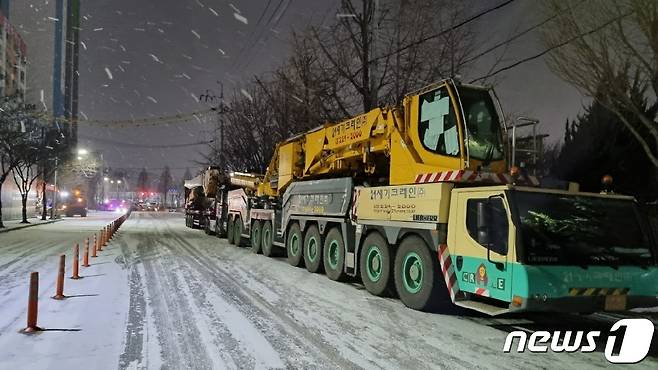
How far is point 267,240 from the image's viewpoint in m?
17.1

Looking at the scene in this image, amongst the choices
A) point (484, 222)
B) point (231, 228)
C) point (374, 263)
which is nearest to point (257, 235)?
point (231, 228)

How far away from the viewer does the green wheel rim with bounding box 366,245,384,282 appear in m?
10.00

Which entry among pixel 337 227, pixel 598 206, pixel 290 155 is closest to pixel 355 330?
pixel 598 206

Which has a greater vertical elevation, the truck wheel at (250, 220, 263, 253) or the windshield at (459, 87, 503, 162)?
the windshield at (459, 87, 503, 162)

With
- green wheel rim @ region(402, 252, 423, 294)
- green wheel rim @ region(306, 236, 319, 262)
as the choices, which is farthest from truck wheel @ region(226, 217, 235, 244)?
green wheel rim @ region(402, 252, 423, 294)

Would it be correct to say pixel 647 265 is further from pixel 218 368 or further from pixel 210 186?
pixel 210 186

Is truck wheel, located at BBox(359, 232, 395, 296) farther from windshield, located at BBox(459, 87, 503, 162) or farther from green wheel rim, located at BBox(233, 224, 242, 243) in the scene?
green wheel rim, located at BBox(233, 224, 242, 243)

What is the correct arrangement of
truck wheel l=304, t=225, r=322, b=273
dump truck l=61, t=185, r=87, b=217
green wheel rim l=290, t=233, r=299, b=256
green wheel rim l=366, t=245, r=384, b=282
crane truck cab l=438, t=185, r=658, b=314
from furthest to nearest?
dump truck l=61, t=185, r=87, b=217 → green wheel rim l=290, t=233, r=299, b=256 → truck wheel l=304, t=225, r=322, b=273 → green wheel rim l=366, t=245, r=384, b=282 → crane truck cab l=438, t=185, r=658, b=314

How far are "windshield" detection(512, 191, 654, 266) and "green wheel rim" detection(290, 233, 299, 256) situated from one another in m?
8.06

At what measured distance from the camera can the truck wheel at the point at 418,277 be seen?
8336mm

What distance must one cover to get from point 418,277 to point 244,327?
2952 mm

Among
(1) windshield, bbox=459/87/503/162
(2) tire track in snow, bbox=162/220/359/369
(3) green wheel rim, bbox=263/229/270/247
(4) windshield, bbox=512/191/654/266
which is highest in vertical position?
(1) windshield, bbox=459/87/503/162

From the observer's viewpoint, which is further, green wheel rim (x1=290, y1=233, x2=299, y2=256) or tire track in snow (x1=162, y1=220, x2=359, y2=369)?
green wheel rim (x1=290, y1=233, x2=299, y2=256)

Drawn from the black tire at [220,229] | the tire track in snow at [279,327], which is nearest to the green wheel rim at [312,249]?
the tire track in snow at [279,327]
